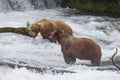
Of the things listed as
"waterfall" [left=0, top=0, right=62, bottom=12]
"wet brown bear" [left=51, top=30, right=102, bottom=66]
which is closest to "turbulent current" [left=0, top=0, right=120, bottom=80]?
"waterfall" [left=0, top=0, right=62, bottom=12]

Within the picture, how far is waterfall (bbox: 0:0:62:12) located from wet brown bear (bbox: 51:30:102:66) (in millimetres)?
9508

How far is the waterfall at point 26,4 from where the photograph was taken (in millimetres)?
17766

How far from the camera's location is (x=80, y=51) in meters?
8.09

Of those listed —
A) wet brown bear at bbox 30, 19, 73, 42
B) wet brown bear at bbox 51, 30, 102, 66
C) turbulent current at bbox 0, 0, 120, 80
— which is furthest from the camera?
wet brown bear at bbox 30, 19, 73, 42

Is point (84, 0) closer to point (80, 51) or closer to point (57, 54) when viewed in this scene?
point (57, 54)

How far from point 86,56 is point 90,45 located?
239 millimetres

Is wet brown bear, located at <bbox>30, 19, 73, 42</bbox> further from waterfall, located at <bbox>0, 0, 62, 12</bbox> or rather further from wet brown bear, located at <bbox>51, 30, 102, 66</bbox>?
waterfall, located at <bbox>0, 0, 62, 12</bbox>

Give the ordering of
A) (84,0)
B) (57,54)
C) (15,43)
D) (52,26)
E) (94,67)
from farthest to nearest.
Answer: (84,0)
(52,26)
(15,43)
(57,54)
(94,67)

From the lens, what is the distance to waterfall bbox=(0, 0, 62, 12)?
58.3ft

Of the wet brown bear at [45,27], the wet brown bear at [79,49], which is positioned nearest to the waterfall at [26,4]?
the wet brown bear at [45,27]

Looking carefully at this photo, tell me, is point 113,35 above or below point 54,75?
below

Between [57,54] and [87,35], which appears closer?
[57,54]

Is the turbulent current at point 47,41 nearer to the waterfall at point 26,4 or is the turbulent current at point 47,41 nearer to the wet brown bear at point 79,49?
the waterfall at point 26,4

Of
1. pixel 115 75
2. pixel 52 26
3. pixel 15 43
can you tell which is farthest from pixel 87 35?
pixel 115 75
